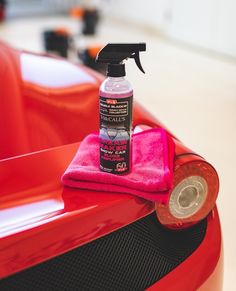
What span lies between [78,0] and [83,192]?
747 centimetres

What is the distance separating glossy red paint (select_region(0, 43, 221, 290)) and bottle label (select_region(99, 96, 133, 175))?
0.24ft

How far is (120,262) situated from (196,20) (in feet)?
14.0

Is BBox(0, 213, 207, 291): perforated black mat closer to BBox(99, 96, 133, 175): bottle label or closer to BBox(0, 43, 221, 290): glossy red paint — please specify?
BBox(0, 43, 221, 290): glossy red paint

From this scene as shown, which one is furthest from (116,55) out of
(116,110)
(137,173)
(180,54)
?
(180,54)

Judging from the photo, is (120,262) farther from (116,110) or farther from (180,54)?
(180,54)

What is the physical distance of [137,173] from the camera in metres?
0.90

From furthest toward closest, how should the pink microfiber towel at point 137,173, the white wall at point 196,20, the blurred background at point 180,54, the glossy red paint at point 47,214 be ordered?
the white wall at point 196,20 < the blurred background at point 180,54 < the pink microfiber towel at point 137,173 < the glossy red paint at point 47,214

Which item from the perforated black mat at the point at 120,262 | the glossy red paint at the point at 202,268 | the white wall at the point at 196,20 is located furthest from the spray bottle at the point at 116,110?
the white wall at the point at 196,20

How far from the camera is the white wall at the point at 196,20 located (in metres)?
4.32

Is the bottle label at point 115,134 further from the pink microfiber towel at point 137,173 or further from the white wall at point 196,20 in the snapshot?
the white wall at point 196,20

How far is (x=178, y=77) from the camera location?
147 inches

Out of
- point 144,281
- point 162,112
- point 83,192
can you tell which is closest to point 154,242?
point 144,281

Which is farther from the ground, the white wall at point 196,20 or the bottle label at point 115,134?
the bottle label at point 115,134

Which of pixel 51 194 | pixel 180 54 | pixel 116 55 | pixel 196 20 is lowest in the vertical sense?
pixel 180 54
